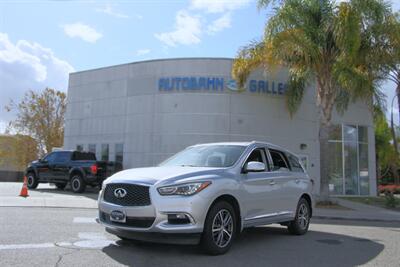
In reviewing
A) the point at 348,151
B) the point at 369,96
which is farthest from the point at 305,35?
the point at 348,151

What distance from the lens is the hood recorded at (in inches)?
266

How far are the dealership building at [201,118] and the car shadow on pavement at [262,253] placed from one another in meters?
14.1

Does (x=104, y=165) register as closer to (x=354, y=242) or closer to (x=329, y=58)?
(x=329, y=58)

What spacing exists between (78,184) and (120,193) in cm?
1427

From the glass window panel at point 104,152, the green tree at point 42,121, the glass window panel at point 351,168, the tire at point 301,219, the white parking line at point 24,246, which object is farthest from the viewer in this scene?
the green tree at point 42,121

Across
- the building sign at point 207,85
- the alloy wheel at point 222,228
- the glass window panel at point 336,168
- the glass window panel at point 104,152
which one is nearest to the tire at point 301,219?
the alloy wheel at point 222,228

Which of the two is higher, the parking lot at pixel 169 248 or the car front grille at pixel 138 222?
the car front grille at pixel 138 222

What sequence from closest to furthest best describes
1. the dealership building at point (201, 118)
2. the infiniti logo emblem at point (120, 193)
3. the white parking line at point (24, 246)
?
the infiniti logo emblem at point (120, 193), the white parking line at point (24, 246), the dealership building at point (201, 118)

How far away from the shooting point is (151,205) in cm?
655

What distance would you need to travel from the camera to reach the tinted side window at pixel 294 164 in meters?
9.76

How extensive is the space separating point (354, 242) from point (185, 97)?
1516 cm

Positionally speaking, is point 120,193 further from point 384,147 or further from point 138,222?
point 384,147

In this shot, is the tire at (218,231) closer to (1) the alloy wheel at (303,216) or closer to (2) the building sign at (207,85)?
(1) the alloy wheel at (303,216)

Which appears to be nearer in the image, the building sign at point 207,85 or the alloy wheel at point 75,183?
the alloy wheel at point 75,183
